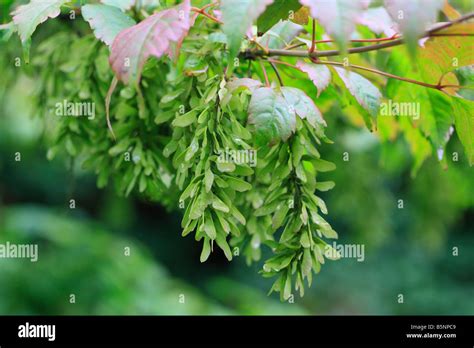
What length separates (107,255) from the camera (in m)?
3.81

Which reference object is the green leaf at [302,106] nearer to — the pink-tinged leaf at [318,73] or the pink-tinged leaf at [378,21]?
the pink-tinged leaf at [318,73]

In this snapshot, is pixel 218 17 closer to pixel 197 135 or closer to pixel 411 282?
pixel 197 135

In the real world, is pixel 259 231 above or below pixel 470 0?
below

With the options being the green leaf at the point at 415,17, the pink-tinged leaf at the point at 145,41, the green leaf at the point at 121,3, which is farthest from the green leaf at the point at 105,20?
the green leaf at the point at 415,17

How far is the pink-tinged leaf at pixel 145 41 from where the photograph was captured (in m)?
0.70

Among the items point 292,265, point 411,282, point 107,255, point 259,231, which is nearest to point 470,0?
point 259,231

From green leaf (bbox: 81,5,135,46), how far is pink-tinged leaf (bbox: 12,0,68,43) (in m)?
0.05

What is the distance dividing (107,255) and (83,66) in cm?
287

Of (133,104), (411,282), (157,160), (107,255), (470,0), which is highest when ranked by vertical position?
(470,0)

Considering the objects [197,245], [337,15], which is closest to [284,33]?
[337,15]

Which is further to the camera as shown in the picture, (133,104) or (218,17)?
(133,104)

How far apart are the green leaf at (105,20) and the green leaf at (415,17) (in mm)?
459

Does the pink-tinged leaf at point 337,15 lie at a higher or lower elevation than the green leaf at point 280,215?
higher

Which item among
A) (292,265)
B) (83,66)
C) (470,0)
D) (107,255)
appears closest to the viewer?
(292,265)
